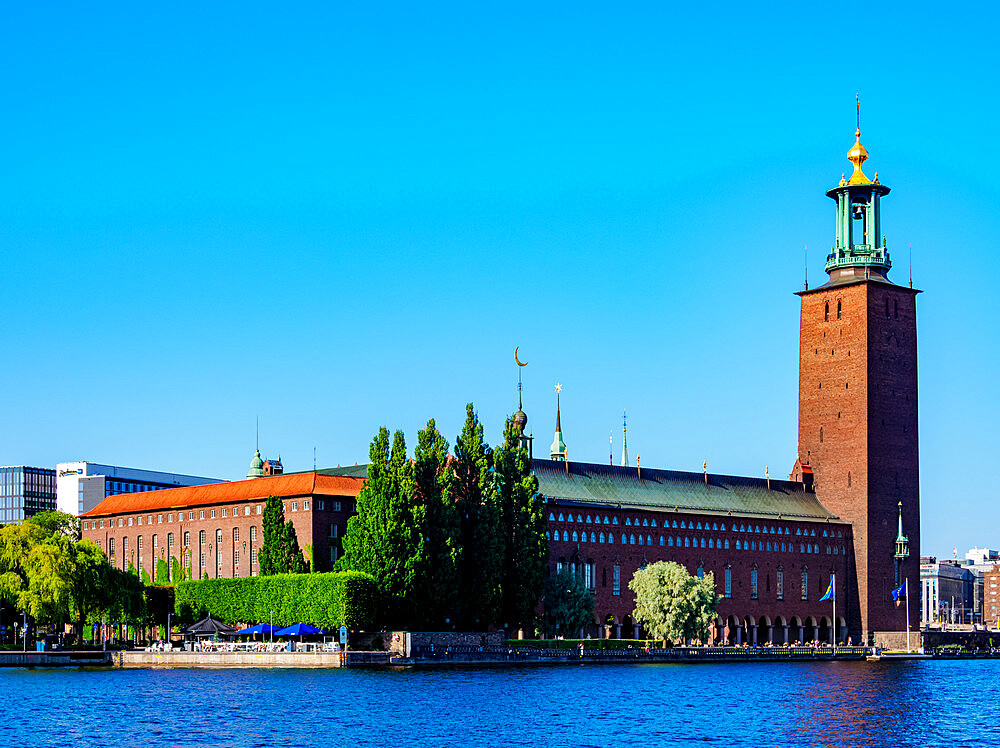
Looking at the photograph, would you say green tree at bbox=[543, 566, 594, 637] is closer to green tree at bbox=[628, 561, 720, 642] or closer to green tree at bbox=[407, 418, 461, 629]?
green tree at bbox=[628, 561, 720, 642]

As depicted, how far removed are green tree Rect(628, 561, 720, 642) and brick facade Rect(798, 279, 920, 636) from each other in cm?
2562

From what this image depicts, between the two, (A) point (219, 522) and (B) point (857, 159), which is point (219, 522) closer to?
(A) point (219, 522)

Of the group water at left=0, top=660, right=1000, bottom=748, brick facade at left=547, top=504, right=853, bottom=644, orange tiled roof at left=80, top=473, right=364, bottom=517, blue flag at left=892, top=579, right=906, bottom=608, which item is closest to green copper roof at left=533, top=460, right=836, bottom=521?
brick facade at left=547, top=504, right=853, bottom=644

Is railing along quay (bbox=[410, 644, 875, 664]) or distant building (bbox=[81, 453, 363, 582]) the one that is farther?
distant building (bbox=[81, 453, 363, 582])

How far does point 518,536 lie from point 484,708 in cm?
3010

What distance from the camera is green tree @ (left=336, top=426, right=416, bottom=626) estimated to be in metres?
91.3

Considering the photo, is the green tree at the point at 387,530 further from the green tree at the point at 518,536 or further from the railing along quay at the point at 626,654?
the green tree at the point at 518,536

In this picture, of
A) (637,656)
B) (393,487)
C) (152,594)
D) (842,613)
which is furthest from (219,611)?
(842,613)

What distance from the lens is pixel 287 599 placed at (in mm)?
97062

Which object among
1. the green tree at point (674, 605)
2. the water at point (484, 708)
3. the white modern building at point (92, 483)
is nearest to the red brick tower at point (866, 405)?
the green tree at point (674, 605)

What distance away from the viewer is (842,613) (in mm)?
131375

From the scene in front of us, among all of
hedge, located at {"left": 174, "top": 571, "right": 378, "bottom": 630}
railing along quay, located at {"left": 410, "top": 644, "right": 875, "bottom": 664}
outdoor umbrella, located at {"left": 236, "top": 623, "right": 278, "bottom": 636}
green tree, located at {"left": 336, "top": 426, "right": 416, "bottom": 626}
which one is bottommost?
railing along quay, located at {"left": 410, "top": 644, "right": 875, "bottom": 664}

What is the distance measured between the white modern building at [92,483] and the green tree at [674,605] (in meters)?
92.2

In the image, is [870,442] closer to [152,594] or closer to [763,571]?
[763,571]
